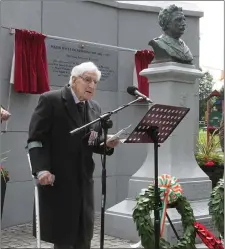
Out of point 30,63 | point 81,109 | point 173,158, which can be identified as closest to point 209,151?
point 173,158

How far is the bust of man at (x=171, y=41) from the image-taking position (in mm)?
6312

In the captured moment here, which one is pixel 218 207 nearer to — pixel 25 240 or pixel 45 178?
pixel 45 178

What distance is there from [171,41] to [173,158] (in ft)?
5.09

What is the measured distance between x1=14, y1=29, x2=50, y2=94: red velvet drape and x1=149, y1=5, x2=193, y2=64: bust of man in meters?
1.69

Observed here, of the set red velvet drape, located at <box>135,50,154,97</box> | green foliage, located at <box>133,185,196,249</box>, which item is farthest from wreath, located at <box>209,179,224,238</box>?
red velvet drape, located at <box>135,50,154,97</box>

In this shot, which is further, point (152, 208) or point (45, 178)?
point (152, 208)

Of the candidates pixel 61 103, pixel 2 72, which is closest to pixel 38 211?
pixel 61 103

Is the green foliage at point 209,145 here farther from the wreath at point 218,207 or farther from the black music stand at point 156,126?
the black music stand at point 156,126

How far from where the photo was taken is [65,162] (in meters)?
3.63

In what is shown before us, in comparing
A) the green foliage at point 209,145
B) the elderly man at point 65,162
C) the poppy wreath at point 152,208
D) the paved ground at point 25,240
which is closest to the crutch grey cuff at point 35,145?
the elderly man at point 65,162

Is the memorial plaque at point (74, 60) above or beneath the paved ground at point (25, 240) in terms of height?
above

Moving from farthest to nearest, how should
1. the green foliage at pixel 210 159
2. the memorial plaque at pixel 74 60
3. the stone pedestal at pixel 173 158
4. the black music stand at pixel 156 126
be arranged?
1. the green foliage at pixel 210 159
2. the memorial plaque at pixel 74 60
3. the stone pedestal at pixel 173 158
4. the black music stand at pixel 156 126

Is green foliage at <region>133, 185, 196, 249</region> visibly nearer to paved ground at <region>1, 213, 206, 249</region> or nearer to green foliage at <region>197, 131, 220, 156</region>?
paved ground at <region>1, 213, 206, 249</region>

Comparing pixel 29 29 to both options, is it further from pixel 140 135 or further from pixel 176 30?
pixel 140 135
